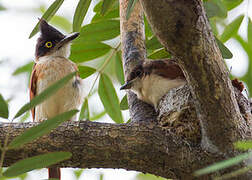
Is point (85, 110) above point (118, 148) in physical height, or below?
above

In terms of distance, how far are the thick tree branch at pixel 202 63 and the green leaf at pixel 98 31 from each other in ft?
6.07

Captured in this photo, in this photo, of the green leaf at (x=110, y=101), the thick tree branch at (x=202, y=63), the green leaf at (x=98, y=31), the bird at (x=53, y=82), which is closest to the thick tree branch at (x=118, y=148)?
the thick tree branch at (x=202, y=63)

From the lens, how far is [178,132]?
3250 millimetres

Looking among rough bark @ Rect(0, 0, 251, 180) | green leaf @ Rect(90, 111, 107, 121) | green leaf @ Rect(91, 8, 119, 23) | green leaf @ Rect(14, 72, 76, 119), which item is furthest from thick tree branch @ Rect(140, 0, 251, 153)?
green leaf @ Rect(90, 111, 107, 121)

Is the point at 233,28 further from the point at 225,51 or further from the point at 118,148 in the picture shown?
the point at 118,148

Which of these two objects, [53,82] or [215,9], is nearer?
[215,9]

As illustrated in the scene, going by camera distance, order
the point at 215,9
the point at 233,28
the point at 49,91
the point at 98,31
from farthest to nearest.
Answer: the point at 98,31, the point at 233,28, the point at 215,9, the point at 49,91

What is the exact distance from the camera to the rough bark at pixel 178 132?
243 cm

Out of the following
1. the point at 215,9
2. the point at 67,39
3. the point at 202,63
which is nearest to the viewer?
the point at 202,63

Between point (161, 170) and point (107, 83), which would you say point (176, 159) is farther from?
point (107, 83)

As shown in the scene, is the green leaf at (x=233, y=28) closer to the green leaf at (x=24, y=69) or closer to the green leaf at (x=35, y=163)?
the green leaf at (x=24, y=69)

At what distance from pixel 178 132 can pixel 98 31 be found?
5.40 feet

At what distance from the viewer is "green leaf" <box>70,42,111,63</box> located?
445 cm

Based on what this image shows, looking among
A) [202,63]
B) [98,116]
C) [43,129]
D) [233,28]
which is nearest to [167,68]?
[233,28]
